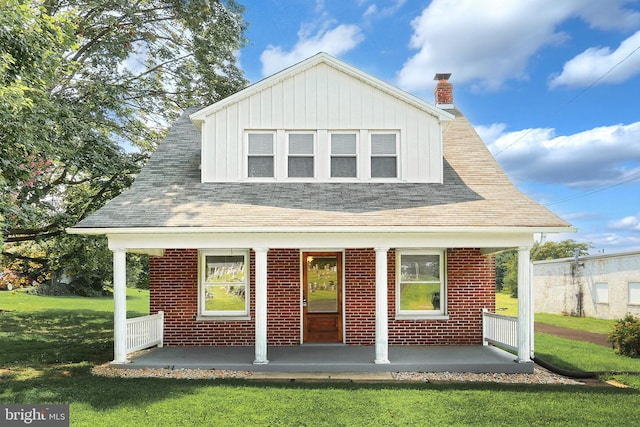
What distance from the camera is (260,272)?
971cm

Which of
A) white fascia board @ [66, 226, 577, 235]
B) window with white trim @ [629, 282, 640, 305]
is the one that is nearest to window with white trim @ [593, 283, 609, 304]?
window with white trim @ [629, 282, 640, 305]

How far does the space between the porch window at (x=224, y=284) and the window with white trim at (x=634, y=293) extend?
52.3ft

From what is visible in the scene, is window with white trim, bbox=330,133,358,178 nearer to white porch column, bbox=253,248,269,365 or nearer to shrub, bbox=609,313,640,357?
white porch column, bbox=253,248,269,365

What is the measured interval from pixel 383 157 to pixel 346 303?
3773mm

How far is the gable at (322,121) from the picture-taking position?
1170 cm

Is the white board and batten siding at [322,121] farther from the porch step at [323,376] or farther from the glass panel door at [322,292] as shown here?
the porch step at [323,376]

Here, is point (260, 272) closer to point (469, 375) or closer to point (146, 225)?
point (146, 225)

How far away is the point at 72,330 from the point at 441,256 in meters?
13.2

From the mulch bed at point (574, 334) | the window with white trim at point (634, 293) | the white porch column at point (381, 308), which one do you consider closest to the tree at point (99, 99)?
the white porch column at point (381, 308)

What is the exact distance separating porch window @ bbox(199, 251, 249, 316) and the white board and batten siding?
6.96 ft

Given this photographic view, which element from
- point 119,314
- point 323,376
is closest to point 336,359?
point 323,376

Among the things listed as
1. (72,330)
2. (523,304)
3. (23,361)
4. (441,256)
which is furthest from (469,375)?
(72,330)

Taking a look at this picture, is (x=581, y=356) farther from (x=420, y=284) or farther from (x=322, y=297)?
(x=322, y=297)

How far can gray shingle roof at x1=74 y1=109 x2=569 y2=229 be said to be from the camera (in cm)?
959
